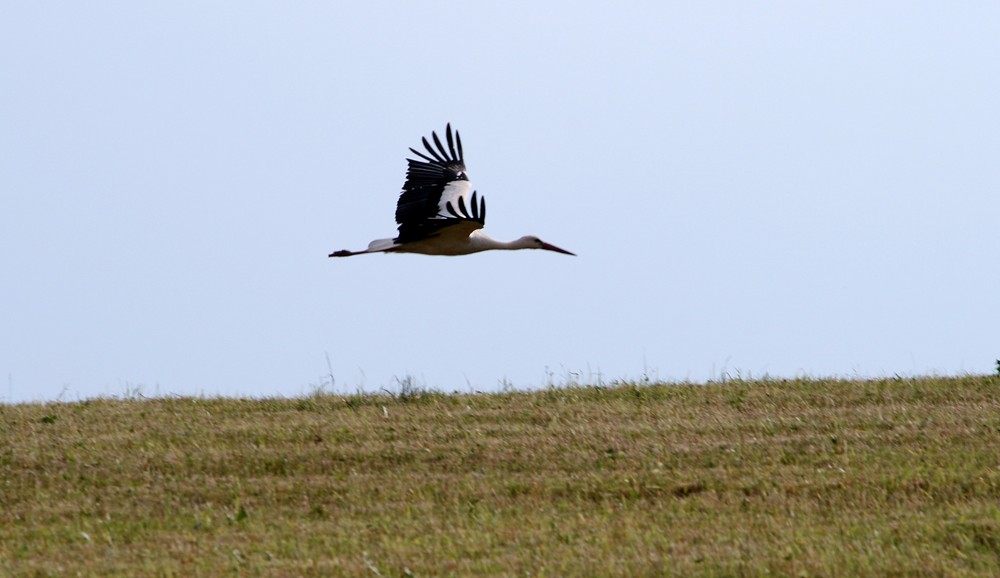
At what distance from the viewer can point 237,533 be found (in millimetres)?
8219

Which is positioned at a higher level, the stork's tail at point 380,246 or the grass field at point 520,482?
the stork's tail at point 380,246

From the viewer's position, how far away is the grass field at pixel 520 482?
297 inches

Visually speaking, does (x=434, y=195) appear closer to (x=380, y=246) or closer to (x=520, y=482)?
(x=380, y=246)

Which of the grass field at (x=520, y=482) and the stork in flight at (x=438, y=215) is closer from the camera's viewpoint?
the grass field at (x=520, y=482)

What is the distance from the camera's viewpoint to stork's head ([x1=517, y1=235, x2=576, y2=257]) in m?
13.9

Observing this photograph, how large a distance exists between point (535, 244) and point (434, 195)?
1.24m

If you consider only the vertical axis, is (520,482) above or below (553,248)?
below

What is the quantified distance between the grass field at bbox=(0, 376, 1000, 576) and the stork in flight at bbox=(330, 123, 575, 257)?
1.64m

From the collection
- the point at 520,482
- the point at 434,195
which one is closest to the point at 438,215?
the point at 434,195

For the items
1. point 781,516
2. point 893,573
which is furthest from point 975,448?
point 893,573

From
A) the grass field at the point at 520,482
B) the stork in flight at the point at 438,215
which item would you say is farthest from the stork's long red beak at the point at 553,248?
the grass field at the point at 520,482

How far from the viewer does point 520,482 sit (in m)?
9.21

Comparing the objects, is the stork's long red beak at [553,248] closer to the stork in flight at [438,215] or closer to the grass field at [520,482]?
the stork in flight at [438,215]

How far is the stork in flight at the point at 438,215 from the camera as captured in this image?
1289cm
